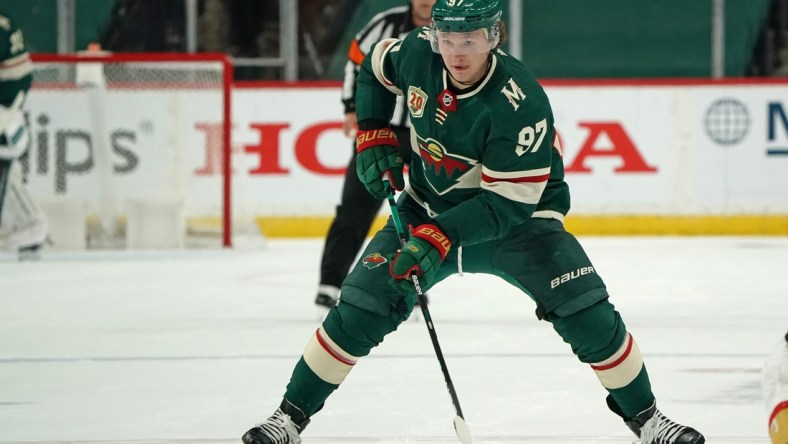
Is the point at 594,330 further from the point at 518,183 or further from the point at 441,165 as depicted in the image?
the point at 441,165

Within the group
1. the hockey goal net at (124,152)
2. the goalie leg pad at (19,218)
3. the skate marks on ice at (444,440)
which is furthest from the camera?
the hockey goal net at (124,152)

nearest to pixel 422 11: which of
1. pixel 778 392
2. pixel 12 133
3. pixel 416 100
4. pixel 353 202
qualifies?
pixel 353 202

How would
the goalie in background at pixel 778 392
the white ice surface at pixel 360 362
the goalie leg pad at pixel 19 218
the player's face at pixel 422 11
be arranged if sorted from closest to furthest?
1. the goalie in background at pixel 778 392
2. the white ice surface at pixel 360 362
3. the player's face at pixel 422 11
4. the goalie leg pad at pixel 19 218

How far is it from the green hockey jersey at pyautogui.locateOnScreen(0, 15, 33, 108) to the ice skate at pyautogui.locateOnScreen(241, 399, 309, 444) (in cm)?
445

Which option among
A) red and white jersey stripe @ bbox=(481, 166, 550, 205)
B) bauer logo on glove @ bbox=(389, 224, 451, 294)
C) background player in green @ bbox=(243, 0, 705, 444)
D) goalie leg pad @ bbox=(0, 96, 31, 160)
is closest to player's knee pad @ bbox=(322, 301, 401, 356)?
background player in green @ bbox=(243, 0, 705, 444)

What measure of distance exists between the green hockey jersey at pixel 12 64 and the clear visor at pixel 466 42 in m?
4.52

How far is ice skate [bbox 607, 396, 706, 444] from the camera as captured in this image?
270cm

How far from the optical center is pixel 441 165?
2748 millimetres

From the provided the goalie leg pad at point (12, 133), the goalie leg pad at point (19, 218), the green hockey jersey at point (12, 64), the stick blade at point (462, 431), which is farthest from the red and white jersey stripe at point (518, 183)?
the goalie leg pad at point (19, 218)

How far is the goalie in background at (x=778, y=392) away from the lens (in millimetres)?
2021

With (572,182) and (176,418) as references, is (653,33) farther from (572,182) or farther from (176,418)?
(176,418)

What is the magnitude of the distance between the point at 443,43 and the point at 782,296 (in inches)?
130

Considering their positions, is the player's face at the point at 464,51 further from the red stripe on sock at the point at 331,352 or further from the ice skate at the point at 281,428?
the ice skate at the point at 281,428

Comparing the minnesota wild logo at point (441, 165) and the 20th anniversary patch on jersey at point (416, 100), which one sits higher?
the 20th anniversary patch on jersey at point (416, 100)
